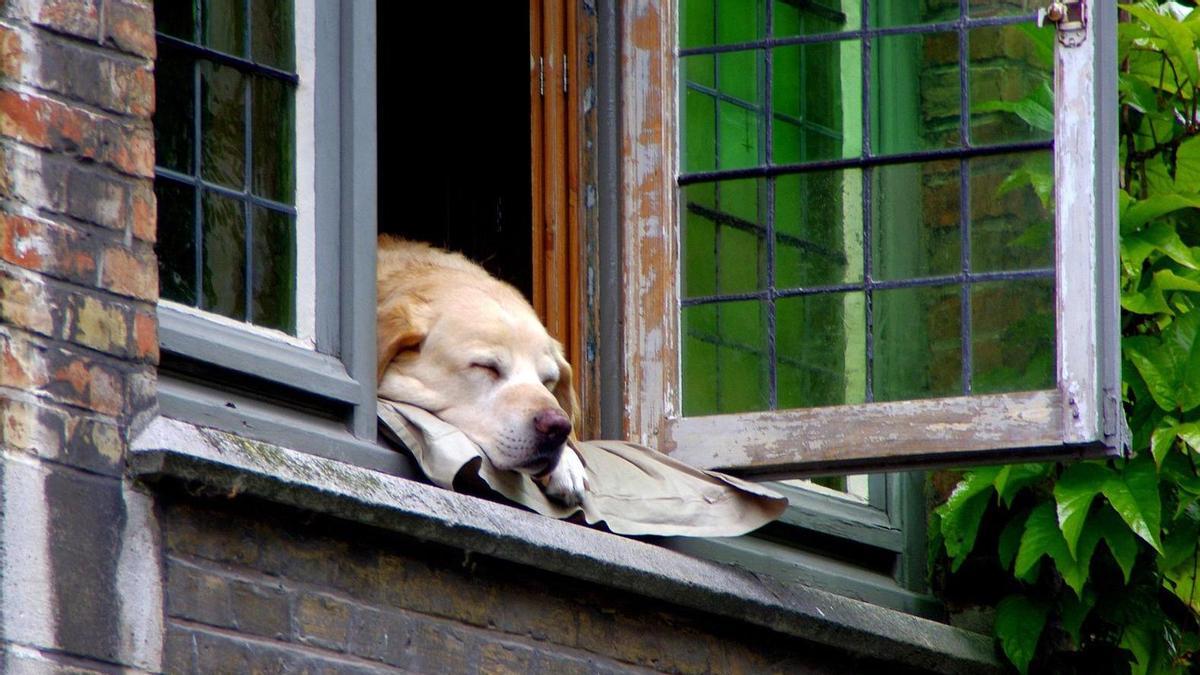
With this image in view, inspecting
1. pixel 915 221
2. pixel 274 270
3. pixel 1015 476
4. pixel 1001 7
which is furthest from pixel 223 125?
pixel 1015 476

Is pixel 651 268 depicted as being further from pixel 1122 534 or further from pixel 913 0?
pixel 1122 534

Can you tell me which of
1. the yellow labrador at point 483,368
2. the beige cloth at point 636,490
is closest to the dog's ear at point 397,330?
the yellow labrador at point 483,368

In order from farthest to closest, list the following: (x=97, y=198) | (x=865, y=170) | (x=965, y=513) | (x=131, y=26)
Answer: (x=965, y=513), (x=865, y=170), (x=131, y=26), (x=97, y=198)

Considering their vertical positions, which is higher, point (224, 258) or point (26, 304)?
point (224, 258)

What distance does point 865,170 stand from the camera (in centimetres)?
580

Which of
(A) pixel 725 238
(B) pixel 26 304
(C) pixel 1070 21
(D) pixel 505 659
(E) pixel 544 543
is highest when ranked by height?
(C) pixel 1070 21

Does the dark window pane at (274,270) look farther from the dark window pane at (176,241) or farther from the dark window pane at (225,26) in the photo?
the dark window pane at (225,26)

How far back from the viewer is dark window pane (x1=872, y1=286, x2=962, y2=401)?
18.5ft

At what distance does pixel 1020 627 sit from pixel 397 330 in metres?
1.89

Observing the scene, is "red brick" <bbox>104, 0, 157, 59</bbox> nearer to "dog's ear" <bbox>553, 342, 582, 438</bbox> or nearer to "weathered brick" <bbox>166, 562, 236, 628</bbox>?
"weathered brick" <bbox>166, 562, 236, 628</bbox>

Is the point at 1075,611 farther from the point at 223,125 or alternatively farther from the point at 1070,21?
the point at 223,125

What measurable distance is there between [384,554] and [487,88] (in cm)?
333

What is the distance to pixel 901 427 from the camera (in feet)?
18.3

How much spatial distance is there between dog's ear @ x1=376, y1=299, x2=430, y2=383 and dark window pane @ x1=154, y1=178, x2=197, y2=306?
2.46 feet
